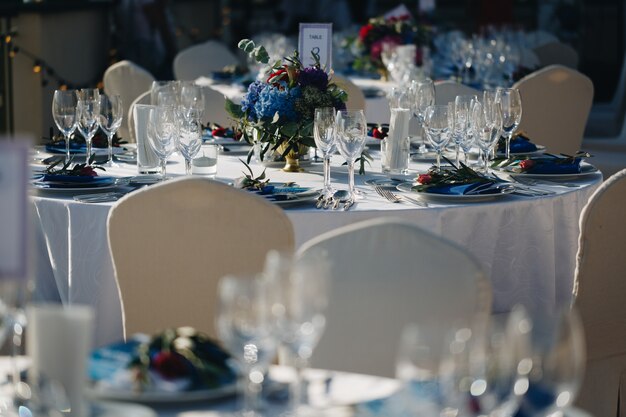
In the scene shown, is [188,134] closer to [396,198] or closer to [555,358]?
[396,198]

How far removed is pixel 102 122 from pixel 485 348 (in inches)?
97.5

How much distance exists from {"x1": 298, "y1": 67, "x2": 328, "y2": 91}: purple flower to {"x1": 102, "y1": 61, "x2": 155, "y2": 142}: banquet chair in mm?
2300

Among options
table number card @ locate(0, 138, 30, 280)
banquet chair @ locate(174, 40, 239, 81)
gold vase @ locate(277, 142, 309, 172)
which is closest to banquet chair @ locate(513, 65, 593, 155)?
gold vase @ locate(277, 142, 309, 172)

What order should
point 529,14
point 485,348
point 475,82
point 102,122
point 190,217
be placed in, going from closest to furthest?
1. point 485,348
2. point 190,217
3. point 102,122
4. point 475,82
5. point 529,14

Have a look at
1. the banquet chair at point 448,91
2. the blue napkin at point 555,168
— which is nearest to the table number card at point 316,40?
the blue napkin at point 555,168

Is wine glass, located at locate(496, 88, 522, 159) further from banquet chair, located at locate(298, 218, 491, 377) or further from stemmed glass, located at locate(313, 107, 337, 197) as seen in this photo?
banquet chair, located at locate(298, 218, 491, 377)

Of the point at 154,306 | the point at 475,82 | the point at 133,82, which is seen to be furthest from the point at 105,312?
the point at 475,82

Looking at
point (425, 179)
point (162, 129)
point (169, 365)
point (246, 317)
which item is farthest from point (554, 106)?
point (246, 317)

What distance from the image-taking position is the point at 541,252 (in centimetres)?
338

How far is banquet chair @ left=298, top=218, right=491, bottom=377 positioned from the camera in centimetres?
219

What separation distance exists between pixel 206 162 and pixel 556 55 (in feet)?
16.3

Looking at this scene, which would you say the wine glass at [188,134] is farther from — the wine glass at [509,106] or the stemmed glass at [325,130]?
the wine glass at [509,106]

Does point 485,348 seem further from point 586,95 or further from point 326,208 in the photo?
point 586,95

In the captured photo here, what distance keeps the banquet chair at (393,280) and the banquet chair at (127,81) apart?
3.74 meters
